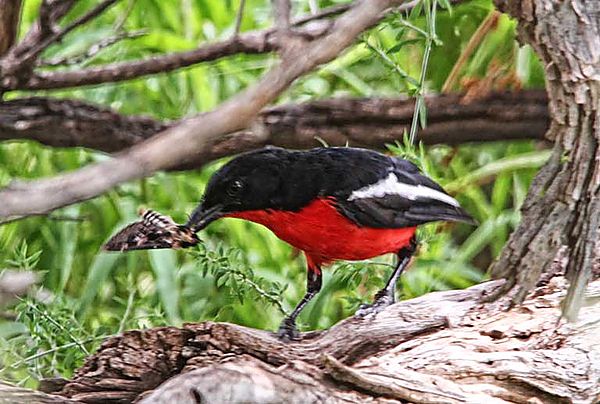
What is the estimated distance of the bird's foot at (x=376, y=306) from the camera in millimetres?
1258

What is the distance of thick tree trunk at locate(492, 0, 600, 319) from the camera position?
47.7 inches

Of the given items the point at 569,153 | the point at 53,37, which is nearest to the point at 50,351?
the point at 53,37

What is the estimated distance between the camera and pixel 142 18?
241 centimetres

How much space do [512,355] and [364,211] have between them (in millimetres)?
238

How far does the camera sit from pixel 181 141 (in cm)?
42

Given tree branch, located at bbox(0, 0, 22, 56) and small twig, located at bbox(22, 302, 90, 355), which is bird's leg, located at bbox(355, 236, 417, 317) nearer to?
small twig, located at bbox(22, 302, 90, 355)

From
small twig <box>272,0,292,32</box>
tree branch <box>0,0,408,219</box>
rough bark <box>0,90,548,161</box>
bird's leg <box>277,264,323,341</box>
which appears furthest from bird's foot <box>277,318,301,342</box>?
tree branch <box>0,0,408,219</box>

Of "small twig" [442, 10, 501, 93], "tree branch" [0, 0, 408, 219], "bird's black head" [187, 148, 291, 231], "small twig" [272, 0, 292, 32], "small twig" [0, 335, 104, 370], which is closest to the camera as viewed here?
"tree branch" [0, 0, 408, 219]

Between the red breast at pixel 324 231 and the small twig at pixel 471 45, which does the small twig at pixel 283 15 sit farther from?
the small twig at pixel 471 45

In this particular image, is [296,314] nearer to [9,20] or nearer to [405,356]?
[405,356]

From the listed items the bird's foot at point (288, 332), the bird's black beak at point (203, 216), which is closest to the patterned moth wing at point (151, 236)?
the bird's black beak at point (203, 216)

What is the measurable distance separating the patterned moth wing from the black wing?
0.19 metres

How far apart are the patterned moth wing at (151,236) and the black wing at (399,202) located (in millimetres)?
193

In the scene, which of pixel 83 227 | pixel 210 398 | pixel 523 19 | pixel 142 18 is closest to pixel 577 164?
pixel 523 19
